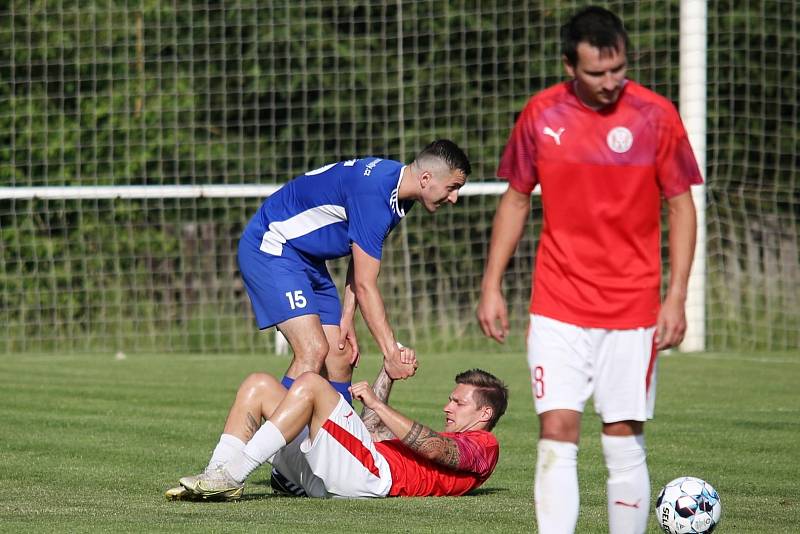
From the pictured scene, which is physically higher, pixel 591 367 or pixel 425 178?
pixel 425 178

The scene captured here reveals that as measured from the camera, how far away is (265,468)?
813cm

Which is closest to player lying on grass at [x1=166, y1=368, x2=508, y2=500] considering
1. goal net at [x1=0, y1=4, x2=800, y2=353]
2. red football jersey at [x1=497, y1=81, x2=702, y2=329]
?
red football jersey at [x1=497, y1=81, x2=702, y2=329]

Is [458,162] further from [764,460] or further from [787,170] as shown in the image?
[787,170]

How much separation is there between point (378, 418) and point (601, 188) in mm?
2673

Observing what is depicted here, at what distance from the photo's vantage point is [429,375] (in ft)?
43.5

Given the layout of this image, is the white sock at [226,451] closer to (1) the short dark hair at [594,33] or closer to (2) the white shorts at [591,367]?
(2) the white shorts at [591,367]

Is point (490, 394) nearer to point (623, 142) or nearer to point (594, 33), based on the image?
point (623, 142)

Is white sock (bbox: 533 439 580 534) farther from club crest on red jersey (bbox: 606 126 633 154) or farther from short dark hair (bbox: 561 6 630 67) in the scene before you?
short dark hair (bbox: 561 6 630 67)

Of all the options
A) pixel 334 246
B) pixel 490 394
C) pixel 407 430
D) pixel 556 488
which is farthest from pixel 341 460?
pixel 556 488

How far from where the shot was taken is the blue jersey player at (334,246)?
266 inches

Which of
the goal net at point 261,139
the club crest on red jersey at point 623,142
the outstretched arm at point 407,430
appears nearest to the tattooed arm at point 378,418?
the outstretched arm at point 407,430

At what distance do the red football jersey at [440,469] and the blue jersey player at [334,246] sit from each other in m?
0.39

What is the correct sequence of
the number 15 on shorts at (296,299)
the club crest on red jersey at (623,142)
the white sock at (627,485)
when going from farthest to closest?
the number 15 on shorts at (296,299) → the white sock at (627,485) → the club crest on red jersey at (623,142)

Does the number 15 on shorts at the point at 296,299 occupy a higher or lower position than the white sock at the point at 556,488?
higher
